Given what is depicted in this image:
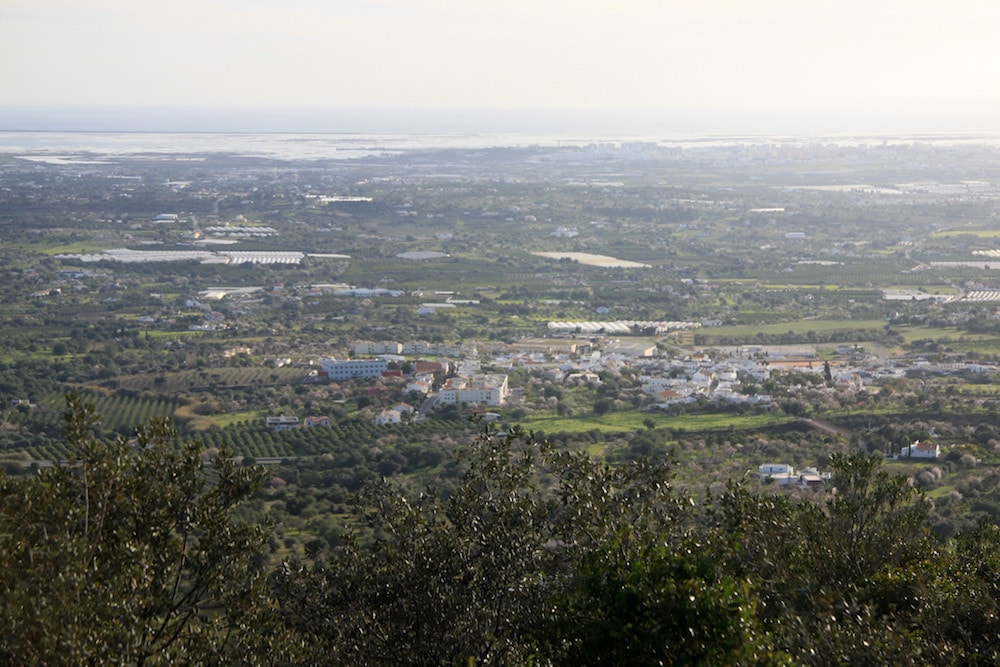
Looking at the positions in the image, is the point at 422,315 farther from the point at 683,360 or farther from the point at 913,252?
the point at 913,252

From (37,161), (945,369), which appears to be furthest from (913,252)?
(37,161)

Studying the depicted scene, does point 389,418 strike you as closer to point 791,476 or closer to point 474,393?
point 474,393

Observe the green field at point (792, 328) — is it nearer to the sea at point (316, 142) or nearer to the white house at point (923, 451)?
the white house at point (923, 451)

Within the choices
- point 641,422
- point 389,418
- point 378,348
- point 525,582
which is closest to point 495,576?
point 525,582

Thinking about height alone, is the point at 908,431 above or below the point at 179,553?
below

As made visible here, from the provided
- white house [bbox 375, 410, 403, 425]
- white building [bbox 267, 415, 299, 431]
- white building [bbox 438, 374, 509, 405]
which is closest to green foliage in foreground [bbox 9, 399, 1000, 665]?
white house [bbox 375, 410, 403, 425]

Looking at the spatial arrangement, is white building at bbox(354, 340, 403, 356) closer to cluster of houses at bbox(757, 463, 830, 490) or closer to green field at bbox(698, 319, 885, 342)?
green field at bbox(698, 319, 885, 342)

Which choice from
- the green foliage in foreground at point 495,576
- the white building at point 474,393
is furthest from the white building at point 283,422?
the green foliage in foreground at point 495,576
